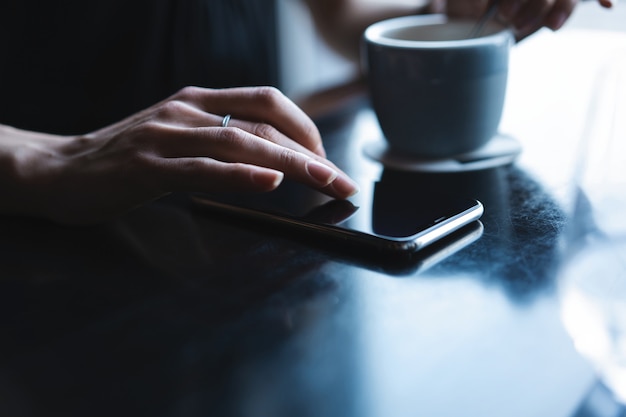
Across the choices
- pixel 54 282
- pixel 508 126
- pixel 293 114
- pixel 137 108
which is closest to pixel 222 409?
pixel 54 282

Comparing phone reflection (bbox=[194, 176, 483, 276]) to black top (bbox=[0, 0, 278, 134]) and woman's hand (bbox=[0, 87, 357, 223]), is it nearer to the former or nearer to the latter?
woman's hand (bbox=[0, 87, 357, 223])

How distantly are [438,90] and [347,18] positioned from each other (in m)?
0.60

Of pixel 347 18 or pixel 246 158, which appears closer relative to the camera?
pixel 246 158

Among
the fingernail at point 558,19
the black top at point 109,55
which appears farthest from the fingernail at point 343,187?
the black top at point 109,55

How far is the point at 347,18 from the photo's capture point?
4.08 ft

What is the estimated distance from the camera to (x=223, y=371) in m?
0.39

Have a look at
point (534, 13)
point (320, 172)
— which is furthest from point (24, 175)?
point (534, 13)

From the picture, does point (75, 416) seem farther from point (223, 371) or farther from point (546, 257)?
point (546, 257)

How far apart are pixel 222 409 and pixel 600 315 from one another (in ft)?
0.78

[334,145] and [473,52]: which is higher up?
[473,52]

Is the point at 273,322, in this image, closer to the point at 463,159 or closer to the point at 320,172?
the point at 320,172

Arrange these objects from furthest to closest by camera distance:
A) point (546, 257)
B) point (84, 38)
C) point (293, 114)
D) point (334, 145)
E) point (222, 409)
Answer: point (84, 38)
point (334, 145)
point (293, 114)
point (546, 257)
point (222, 409)

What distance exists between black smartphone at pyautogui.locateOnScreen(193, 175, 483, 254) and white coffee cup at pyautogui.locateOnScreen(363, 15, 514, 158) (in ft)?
0.35

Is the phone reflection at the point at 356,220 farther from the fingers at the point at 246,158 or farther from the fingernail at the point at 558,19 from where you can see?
the fingernail at the point at 558,19
